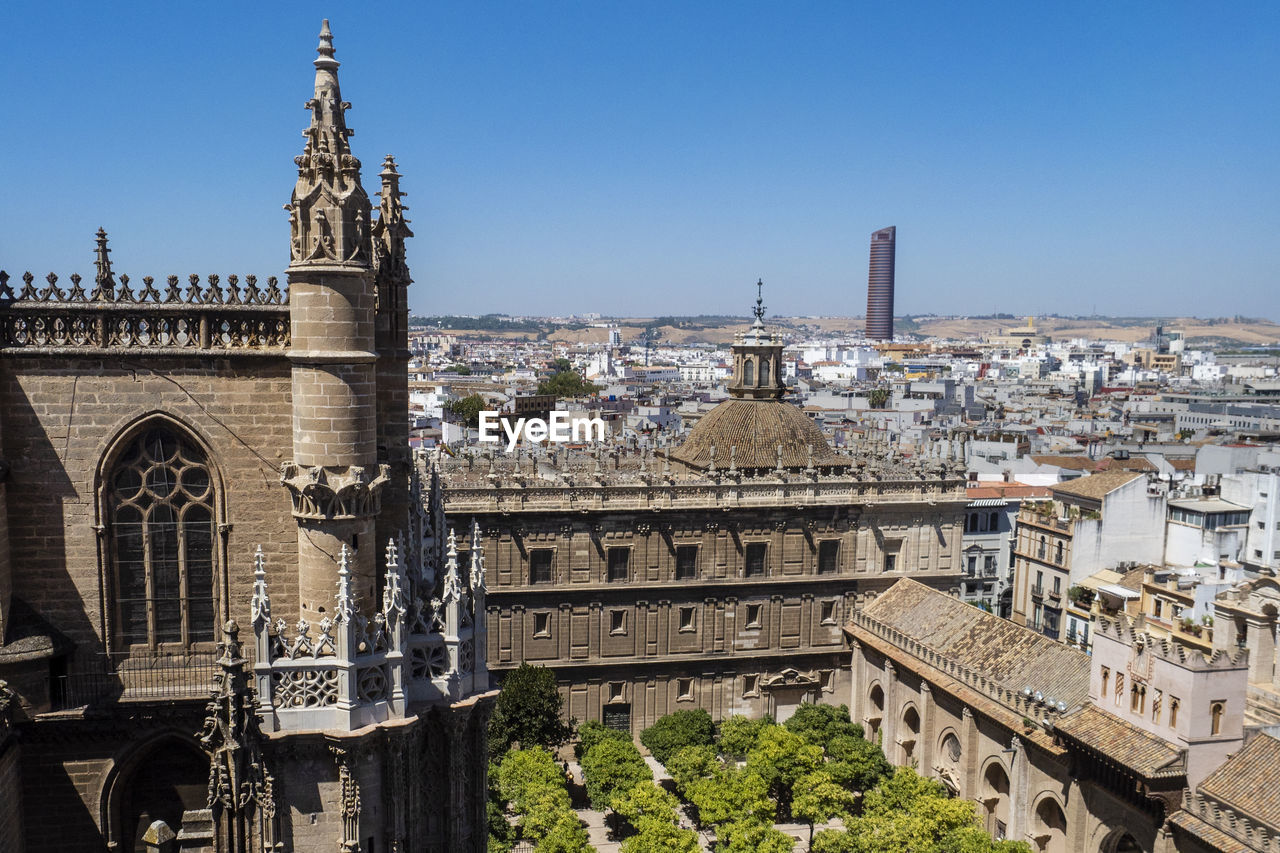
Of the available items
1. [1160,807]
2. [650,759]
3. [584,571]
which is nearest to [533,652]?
[584,571]

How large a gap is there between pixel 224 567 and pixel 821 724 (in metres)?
35.6

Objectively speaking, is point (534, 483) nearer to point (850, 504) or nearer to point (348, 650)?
point (850, 504)

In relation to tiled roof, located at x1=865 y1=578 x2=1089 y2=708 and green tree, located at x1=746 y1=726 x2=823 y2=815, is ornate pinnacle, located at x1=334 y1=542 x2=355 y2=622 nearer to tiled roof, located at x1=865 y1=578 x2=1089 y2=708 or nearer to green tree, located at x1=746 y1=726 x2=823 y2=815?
green tree, located at x1=746 y1=726 x2=823 y2=815

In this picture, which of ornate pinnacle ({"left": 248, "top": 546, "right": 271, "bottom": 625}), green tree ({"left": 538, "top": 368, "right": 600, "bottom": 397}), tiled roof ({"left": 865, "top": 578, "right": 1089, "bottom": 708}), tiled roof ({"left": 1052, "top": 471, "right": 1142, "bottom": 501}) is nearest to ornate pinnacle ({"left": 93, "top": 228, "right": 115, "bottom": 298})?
ornate pinnacle ({"left": 248, "top": 546, "right": 271, "bottom": 625})

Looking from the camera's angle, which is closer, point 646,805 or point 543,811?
point 543,811

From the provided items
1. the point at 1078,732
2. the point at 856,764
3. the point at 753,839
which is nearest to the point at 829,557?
the point at 856,764

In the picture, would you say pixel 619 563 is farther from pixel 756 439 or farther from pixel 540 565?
pixel 756 439

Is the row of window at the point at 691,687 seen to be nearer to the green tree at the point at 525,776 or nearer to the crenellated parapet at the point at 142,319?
the green tree at the point at 525,776

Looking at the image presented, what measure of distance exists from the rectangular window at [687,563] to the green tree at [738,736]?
7.27m

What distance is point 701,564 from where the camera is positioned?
50.8 m

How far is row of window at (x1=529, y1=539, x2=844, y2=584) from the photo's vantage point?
48.9 metres

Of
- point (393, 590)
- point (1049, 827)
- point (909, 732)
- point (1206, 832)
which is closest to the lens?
point (393, 590)

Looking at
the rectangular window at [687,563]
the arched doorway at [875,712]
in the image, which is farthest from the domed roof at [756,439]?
the arched doorway at [875,712]

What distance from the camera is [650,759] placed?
49.2m
